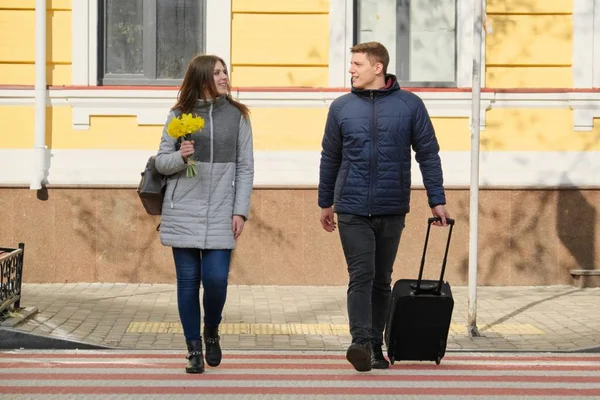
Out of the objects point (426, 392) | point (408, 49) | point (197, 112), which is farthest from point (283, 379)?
point (408, 49)

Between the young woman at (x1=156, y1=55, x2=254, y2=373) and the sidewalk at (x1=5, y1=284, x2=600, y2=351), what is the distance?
1.68 metres

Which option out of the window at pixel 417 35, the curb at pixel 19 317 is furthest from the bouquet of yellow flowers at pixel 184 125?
the window at pixel 417 35

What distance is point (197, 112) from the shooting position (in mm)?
8703

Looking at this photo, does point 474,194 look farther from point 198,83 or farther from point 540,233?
point 540,233

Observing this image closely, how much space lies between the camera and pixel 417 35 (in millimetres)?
15070

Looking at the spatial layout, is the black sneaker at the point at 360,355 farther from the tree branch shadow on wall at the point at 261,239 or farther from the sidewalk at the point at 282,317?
the tree branch shadow on wall at the point at 261,239

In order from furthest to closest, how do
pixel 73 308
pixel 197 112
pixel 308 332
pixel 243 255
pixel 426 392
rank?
pixel 243 255, pixel 73 308, pixel 308 332, pixel 197 112, pixel 426 392

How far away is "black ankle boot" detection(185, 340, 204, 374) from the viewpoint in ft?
28.6

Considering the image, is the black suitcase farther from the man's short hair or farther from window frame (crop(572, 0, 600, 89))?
window frame (crop(572, 0, 600, 89))

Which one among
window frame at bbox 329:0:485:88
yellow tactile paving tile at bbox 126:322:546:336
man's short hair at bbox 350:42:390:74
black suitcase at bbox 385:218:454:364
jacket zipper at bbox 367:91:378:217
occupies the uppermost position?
window frame at bbox 329:0:485:88

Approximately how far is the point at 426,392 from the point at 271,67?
6970 millimetres

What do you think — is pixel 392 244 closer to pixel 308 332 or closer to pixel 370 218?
pixel 370 218

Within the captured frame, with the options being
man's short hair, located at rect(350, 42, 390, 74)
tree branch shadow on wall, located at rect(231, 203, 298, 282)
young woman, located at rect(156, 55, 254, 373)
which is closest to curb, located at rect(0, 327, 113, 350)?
young woman, located at rect(156, 55, 254, 373)

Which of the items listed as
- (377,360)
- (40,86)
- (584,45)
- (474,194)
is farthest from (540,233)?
(377,360)
